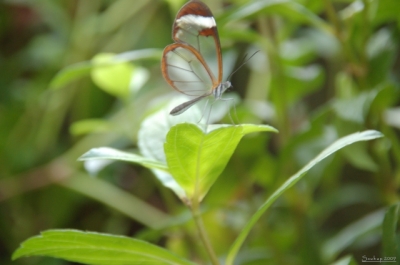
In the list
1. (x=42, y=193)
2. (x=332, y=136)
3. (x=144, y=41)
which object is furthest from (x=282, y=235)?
(x=144, y=41)

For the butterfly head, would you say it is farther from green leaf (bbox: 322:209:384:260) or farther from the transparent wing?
green leaf (bbox: 322:209:384:260)

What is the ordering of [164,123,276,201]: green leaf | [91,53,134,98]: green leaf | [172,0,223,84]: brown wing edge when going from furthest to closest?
[91,53,134,98]: green leaf
[172,0,223,84]: brown wing edge
[164,123,276,201]: green leaf

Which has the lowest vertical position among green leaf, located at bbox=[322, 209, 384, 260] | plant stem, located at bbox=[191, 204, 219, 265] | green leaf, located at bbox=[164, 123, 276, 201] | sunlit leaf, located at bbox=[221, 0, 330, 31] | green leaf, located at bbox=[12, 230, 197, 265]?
green leaf, located at bbox=[12, 230, 197, 265]

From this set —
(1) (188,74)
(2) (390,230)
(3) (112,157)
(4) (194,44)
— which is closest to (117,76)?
(1) (188,74)

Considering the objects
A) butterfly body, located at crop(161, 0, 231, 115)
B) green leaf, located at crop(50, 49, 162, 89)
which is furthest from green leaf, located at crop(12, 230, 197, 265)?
green leaf, located at crop(50, 49, 162, 89)

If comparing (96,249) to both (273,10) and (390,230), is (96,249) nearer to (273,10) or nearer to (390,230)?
(390,230)

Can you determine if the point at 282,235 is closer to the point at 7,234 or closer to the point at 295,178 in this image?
the point at 295,178
